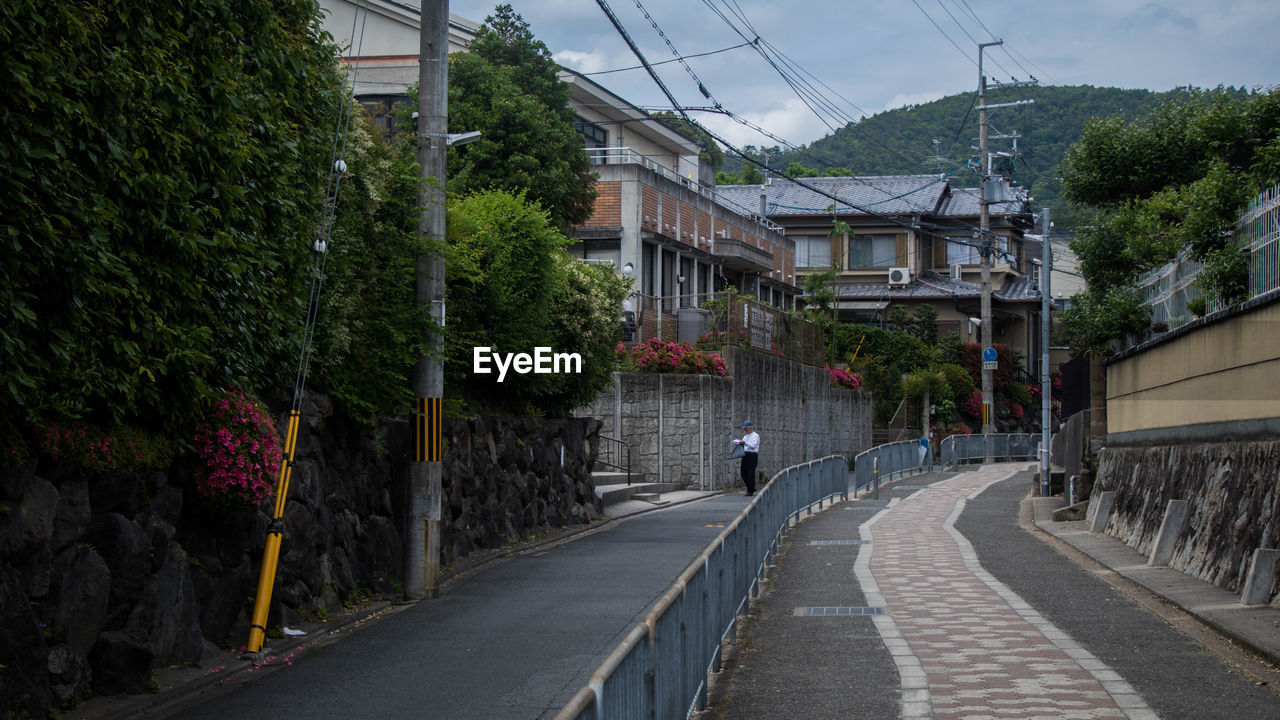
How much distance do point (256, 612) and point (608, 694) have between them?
6488 mm

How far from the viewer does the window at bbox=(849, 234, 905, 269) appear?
62250mm

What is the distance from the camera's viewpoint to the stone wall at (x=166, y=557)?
24.7 feet

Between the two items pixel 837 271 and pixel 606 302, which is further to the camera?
pixel 837 271

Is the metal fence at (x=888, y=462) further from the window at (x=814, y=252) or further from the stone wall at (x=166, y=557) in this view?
the window at (x=814, y=252)

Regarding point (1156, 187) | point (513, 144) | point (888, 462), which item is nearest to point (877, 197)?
point (888, 462)

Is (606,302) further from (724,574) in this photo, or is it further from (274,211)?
(724,574)

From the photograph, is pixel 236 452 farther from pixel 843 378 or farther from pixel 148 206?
pixel 843 378

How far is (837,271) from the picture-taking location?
178 ft

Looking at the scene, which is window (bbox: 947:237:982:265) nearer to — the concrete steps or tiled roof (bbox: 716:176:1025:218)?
tiled roof (bbox: 716:176:1025:218)

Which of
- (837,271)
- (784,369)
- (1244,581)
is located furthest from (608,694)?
(837,271)

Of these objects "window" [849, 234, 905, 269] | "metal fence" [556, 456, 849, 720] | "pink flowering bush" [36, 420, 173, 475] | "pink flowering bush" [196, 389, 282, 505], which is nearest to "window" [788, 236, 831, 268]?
"window" [849, 234, 905, 269]

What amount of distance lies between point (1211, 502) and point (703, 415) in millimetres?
16332

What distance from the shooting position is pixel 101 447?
8.42 metres

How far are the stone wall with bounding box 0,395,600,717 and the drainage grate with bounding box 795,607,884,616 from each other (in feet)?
15.1
